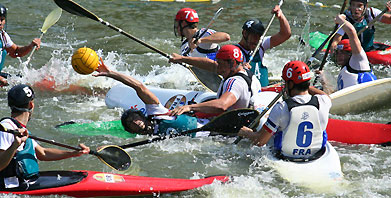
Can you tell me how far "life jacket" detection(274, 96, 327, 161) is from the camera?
5.07 meters

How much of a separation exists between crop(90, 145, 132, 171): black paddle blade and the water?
1.42 ft

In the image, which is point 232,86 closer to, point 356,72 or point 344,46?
point 344,46

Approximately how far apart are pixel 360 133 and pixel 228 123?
1.69 m

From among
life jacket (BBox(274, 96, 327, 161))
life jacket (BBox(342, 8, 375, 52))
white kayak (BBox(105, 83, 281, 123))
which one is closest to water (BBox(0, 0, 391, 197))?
white kayak (BBox(105, 83, 281, 123))

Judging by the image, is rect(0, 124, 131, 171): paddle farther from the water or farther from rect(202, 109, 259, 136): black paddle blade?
rect(202, 109, 259, 136): black paddle blade

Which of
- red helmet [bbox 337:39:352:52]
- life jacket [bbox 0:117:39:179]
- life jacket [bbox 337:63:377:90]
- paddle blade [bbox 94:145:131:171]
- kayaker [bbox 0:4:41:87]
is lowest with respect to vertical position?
paddle blade [bbox 94:145:131:171]

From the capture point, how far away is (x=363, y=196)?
209 inches

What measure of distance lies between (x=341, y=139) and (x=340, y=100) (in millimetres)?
1103

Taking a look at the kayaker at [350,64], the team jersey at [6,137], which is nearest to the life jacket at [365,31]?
the kayaker at [350,64]

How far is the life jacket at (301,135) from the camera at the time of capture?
16.6 ft

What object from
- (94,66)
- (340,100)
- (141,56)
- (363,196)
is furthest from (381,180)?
(141,56)

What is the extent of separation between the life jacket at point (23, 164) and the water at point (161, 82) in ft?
4.48

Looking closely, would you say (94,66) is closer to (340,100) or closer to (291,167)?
(291,167)

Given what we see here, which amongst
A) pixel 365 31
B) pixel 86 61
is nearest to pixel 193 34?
pixel 86 61
